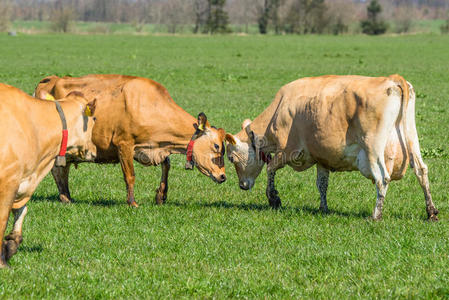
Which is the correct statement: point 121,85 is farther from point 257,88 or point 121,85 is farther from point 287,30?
point 287,30

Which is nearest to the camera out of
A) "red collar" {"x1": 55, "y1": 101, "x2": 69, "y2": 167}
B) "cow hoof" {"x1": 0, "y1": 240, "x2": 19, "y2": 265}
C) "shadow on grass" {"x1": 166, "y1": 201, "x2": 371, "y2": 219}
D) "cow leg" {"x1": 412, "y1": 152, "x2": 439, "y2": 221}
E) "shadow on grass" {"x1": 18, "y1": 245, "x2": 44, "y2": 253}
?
"cow hoof" {"x1": 0, "y1": 240, "x2": 19, "y2": 265}

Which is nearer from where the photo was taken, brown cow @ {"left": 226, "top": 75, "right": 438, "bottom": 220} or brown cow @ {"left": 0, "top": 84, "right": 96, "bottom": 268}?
brown cow @ {"left": 0, "top": 84, "right": 96, "bottom": 268}

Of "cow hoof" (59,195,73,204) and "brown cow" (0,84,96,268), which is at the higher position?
"brown cow" (0,84,96,268)

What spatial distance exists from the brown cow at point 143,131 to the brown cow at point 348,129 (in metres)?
0.97

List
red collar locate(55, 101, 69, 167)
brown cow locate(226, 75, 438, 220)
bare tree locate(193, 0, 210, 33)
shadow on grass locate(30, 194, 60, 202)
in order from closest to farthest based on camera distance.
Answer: red collar locate(55, 101, 69, 167) → brown cow locate(226, 75, 438, 220) → shadow on grass locate(30, 194, 60, 202) → bare tree locate(193, 0, 210, 33)

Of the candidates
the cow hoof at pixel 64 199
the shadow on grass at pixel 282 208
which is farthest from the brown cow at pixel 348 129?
the cow hoof at pixel 64 199

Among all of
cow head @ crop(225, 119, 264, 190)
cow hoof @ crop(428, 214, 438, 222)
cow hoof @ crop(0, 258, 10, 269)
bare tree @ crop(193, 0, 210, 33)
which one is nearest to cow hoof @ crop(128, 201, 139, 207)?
cow head @ crop(225, 119, 264, 190)

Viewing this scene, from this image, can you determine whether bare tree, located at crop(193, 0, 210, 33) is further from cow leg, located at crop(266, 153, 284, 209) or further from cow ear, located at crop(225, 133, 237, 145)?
cow leg, located at crop(266, 153, 284, 209)

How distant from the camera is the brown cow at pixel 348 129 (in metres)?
8.59

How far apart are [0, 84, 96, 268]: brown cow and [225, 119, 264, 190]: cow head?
3318 millimetres

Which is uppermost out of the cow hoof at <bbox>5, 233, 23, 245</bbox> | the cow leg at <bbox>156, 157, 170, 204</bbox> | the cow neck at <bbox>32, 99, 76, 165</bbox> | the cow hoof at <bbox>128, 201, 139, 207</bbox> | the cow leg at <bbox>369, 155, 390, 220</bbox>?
the cow neck at <bbox>32, 99, 76, 165</bbox>

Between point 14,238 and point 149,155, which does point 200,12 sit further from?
point 14,238

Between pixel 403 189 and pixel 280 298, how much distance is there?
18.7 ft

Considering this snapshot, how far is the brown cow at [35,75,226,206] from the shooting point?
1016cm
